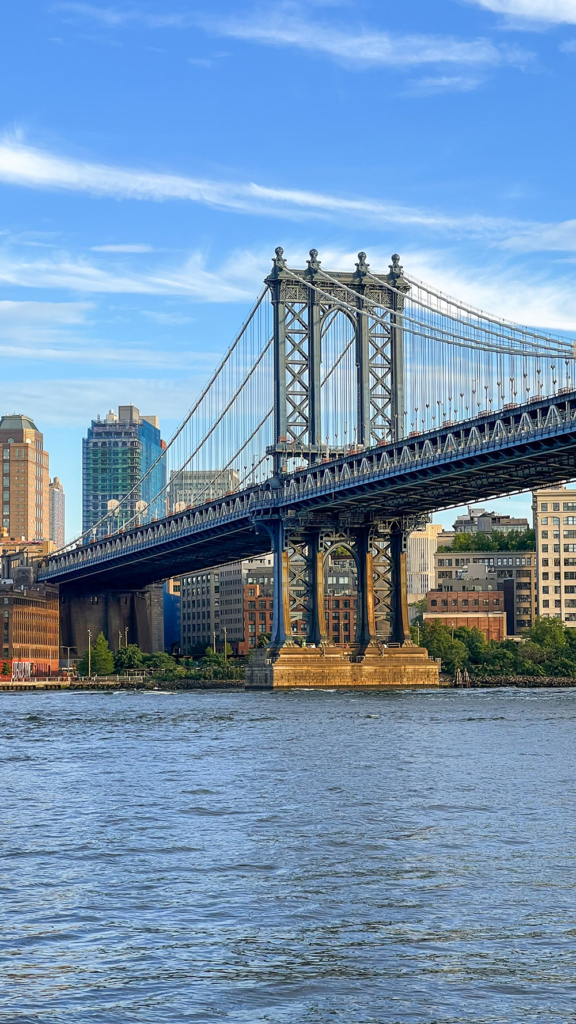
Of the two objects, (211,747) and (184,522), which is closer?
(211,747)

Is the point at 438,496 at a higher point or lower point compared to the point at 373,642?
higher

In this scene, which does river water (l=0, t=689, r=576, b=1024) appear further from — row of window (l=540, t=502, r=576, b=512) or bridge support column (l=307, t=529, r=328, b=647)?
row of window (l=540, t=502, r=576, b=512)

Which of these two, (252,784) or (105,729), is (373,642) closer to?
(105,729)

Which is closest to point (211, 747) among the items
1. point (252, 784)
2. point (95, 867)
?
point (252, 784)

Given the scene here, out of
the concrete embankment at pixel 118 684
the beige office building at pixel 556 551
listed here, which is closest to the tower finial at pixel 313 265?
the concrete embankment at pixel 118 684

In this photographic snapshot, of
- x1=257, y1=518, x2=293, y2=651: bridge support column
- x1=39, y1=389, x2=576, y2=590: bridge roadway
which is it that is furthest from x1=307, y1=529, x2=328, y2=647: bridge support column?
x1=39, y1=389, x2=576, y2=590: bridge roadway

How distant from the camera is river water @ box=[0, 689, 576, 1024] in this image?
17.1 m

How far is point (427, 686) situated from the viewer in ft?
387

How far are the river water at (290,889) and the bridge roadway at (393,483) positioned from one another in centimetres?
4106

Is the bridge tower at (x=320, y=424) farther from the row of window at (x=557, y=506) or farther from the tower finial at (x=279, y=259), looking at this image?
the row of window at (x=557, y=506)

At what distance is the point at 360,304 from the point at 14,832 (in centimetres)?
9355

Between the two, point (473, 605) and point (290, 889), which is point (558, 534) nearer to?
point (473, 605)

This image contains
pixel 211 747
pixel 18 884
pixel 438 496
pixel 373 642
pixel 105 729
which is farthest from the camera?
pixel 373 642

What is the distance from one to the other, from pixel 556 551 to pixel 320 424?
236 feet
